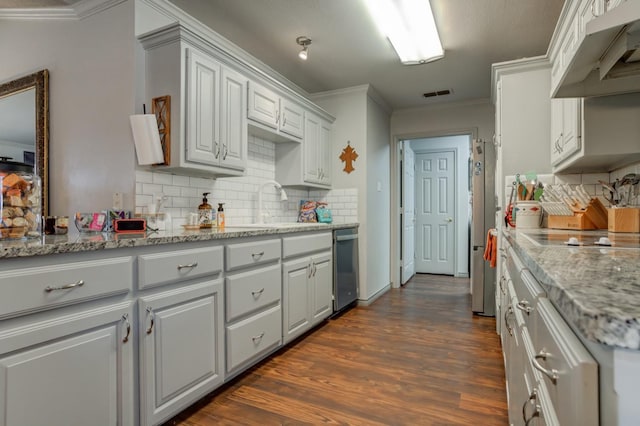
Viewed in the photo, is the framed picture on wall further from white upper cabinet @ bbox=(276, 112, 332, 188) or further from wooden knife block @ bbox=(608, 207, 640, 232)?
wooden knife block @ bbox=(608, 207, 640, 232)

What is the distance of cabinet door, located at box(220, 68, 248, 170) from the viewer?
2.48 m

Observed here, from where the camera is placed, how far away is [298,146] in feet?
11.7

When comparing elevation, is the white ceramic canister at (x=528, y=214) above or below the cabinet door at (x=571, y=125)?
below

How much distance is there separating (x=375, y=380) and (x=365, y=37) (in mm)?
A: 2501

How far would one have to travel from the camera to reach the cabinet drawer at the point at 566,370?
44 centimetres

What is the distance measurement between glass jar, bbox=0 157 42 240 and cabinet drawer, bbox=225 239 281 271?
0.84 metres

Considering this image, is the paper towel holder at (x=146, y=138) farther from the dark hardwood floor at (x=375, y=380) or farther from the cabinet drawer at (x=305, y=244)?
the dark hardwood floor at (x=375, y=380)

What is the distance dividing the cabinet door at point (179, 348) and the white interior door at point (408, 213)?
355 cm

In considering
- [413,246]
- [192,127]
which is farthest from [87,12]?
[413,246]

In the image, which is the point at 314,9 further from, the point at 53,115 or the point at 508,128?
the point at 53,115

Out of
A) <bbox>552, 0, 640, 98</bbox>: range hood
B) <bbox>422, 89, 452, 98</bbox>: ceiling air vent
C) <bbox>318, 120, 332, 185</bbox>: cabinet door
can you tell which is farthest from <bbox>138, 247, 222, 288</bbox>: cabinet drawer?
<bbox>422, 89, 452, 98</bbox>: ceiling air vent

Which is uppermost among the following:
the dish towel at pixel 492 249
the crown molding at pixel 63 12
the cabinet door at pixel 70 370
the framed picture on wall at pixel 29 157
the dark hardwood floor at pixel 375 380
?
the crown molding at pixel 63 12

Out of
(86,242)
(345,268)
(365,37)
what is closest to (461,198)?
(345,268)

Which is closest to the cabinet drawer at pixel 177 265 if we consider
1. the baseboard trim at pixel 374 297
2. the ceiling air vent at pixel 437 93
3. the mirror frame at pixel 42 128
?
the mirror frame at pixel 42 128
